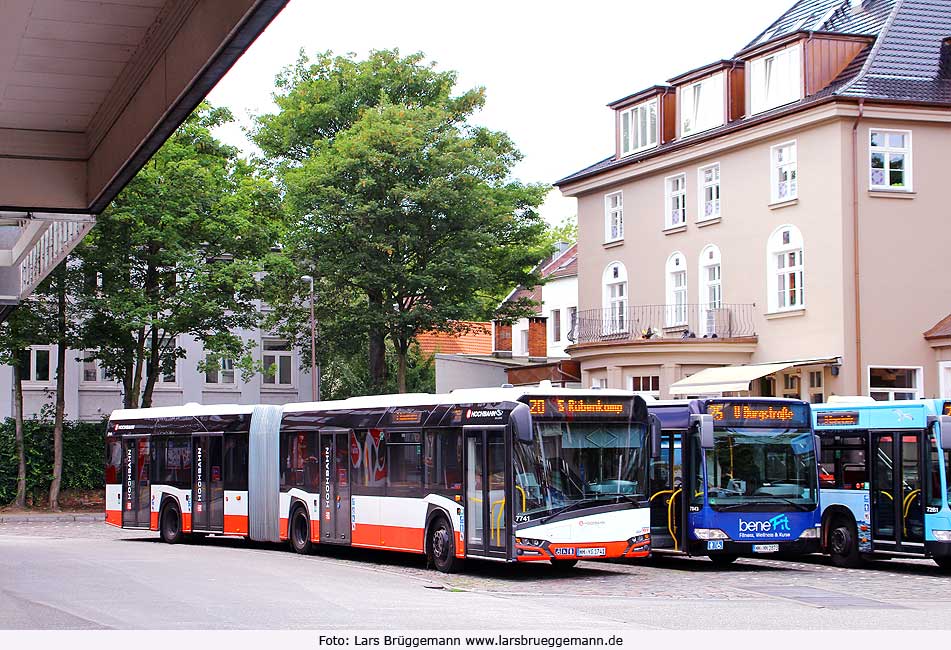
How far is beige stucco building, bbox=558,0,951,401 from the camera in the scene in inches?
1483

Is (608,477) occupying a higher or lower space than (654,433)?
lower

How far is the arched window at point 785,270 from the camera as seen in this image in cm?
3922

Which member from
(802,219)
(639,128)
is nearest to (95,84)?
(802,219)

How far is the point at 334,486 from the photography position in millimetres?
25344

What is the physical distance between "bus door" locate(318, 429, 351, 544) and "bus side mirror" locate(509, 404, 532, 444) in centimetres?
579

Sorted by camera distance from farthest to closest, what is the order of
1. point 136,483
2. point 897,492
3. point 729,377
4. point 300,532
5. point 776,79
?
point 776,79
point 729,377
point 136,483
point 300,532
point 897,492

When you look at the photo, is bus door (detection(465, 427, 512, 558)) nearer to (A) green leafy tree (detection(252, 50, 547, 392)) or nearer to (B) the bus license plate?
(B) the bus license plate

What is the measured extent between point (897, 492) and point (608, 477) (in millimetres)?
4904

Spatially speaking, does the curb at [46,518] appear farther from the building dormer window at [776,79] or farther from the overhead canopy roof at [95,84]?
the building dormer window at [776,79]

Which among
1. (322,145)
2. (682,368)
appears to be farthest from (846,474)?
(322,145)

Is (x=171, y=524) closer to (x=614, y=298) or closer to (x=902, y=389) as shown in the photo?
(x=902, y=389)

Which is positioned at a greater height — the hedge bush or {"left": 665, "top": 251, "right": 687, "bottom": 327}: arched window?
{"left": 665, "top": 251, "right": 687, "bottom": 327}: arched window

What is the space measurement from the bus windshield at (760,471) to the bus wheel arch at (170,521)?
1298 cm

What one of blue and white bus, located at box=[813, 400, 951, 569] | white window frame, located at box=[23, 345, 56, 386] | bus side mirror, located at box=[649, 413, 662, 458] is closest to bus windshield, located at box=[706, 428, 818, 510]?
blue and white bus, located at box=[813, 400, 951, 569]
